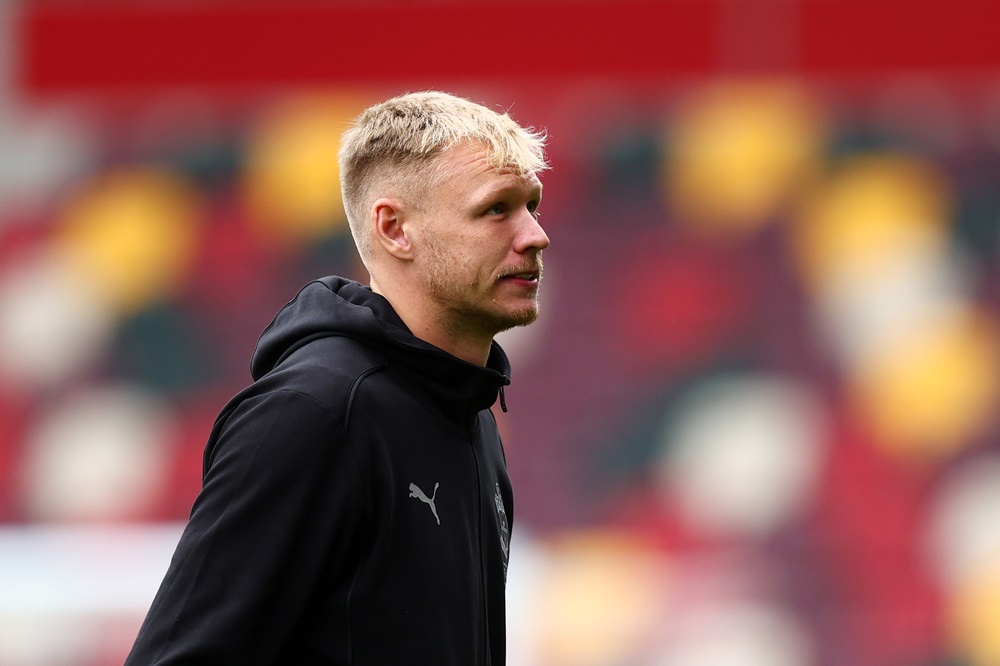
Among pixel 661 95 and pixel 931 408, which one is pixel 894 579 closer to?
pixel 931 408

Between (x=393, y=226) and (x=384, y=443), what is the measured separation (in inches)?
11.7

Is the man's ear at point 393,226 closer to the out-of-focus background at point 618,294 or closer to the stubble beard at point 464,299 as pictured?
the stubble beard at point 464,299

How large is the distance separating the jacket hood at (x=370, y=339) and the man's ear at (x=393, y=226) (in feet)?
0.20

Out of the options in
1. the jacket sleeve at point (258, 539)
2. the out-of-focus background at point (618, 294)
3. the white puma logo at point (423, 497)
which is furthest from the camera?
the out-of-focus background at point (618, 294)

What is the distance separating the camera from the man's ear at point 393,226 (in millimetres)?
1661

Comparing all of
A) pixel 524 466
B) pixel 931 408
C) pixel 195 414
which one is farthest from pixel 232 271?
pixel 931 408

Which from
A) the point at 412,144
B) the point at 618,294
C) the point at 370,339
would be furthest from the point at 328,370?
the point at 618,294

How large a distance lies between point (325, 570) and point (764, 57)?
19.0 feet

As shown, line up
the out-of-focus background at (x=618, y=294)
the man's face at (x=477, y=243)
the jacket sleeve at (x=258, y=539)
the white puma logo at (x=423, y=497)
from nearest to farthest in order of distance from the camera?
the jacket sleeve at (x=258, y=539)
the white puma logo at (x=423, y=497)
the man's face at (x=477, y=243)
the out-of-focus background at (x=618, y=294)

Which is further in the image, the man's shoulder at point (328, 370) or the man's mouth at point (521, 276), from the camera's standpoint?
the man's mouth at point (521, 276)

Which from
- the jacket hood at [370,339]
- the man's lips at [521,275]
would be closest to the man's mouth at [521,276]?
the man's lips at [521,275]

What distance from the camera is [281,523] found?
141 cm

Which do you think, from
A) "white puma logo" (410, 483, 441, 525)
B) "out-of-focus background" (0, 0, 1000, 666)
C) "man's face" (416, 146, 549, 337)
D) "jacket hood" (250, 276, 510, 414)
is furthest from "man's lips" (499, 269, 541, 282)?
"out-of-focus background" (0, 0, 1000, 666)

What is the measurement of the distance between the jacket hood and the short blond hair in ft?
0.36
